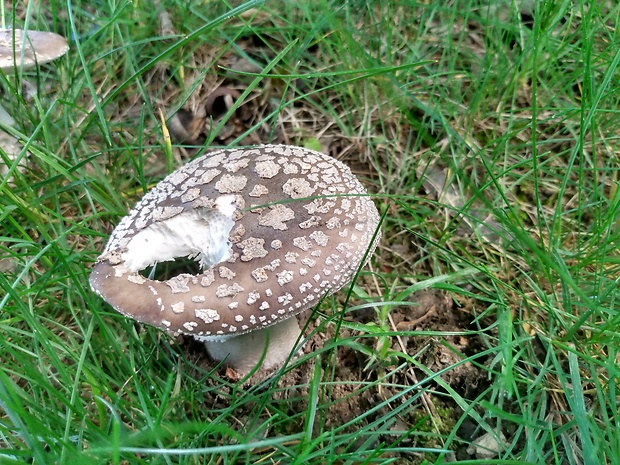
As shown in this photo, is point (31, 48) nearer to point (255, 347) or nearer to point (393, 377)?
point (255, 347)

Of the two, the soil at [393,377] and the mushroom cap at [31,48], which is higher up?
the mushroom cap at [31,48]

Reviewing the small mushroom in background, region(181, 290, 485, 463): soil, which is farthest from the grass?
the small mushroom in background

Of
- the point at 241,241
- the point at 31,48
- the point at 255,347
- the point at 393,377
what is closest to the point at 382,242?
the point at 393,377

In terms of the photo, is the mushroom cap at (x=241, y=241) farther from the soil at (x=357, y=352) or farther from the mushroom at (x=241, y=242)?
the soil at (x=357, y=352)

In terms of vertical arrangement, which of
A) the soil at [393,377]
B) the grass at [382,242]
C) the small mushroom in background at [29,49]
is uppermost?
the small mushroom in background at [29,49]

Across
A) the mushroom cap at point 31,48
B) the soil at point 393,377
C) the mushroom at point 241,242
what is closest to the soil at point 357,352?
the soil at point 393,377

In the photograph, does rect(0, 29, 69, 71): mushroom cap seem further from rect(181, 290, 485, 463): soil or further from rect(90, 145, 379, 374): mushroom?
rect(181, 290, 485, 463): soil

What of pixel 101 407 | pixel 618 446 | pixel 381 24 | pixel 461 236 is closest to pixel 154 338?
pixel 101 407
